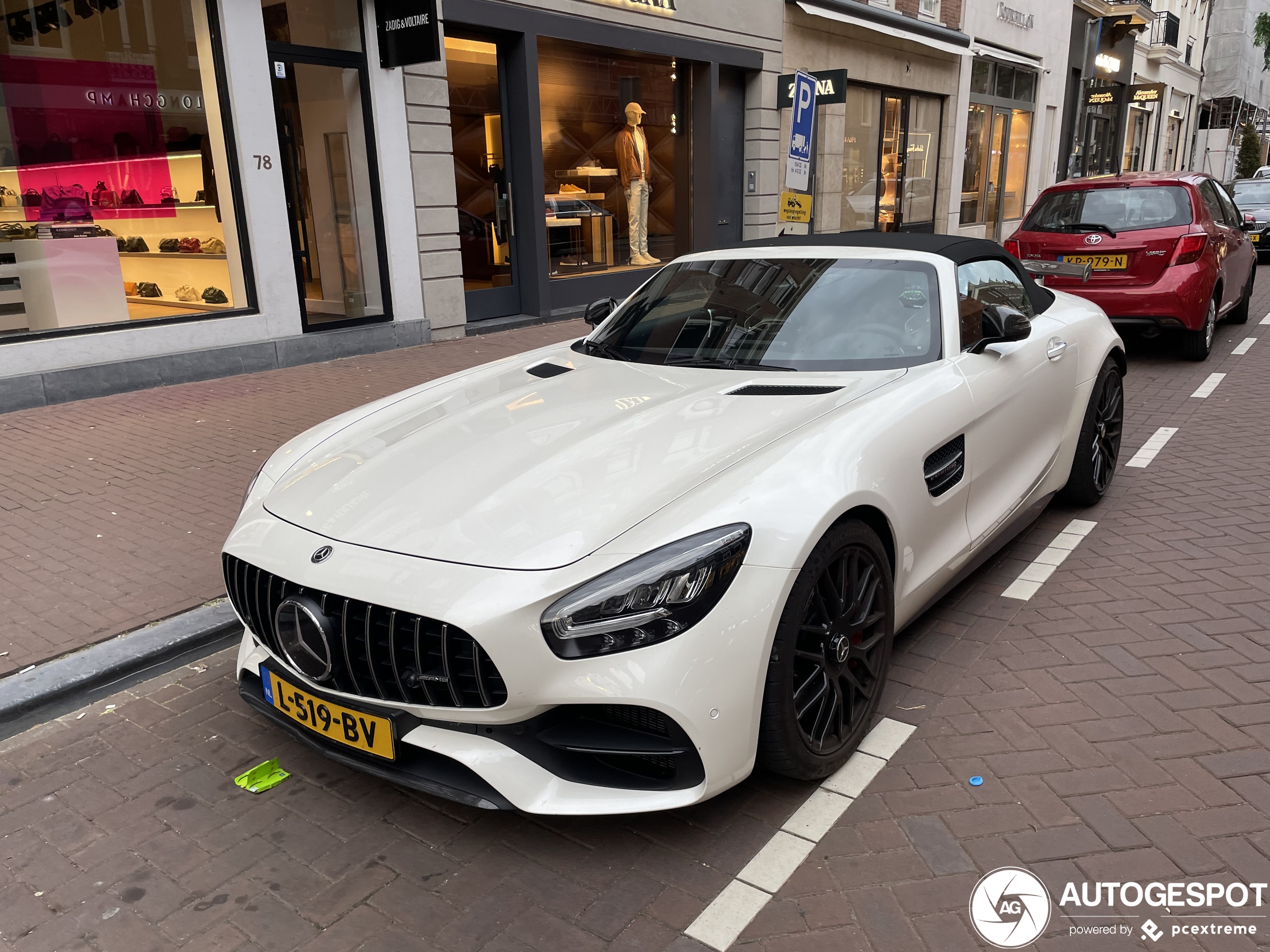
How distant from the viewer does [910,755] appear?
295 cm

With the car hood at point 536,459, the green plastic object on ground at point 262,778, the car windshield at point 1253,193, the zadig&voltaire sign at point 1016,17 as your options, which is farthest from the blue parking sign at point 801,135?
the zadig&voltaire sign at point 1016,17

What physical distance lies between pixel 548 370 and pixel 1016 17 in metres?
24.3

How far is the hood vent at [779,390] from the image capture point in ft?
10.4

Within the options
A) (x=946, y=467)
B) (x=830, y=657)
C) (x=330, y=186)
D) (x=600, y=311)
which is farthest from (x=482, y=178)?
(x=830, y=657)

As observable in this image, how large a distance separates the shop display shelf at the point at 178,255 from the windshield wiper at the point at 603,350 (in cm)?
610

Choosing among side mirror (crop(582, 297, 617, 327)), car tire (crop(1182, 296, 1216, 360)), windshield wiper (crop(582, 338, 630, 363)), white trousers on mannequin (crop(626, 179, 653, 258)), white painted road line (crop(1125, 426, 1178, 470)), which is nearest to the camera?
windshield wiper (crop(582, 338, 630, 363))

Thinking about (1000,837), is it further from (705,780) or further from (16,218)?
(16,218)

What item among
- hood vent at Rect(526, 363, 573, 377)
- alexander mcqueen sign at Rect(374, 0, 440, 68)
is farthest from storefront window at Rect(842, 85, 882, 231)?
hood vent at Rect(526, 363, 573, 377)

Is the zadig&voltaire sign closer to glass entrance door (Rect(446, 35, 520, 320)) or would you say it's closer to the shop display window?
glass entrance door (Rect(446, 35, 520, 320))

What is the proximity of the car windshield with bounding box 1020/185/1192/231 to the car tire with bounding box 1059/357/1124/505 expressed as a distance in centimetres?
408

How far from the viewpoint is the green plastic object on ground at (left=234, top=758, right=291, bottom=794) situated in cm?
289

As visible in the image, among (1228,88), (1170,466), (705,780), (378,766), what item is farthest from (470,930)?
(1228,88)

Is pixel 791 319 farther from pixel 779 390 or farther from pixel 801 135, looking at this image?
pixel 801 135

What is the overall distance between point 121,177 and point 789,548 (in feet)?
27.7
